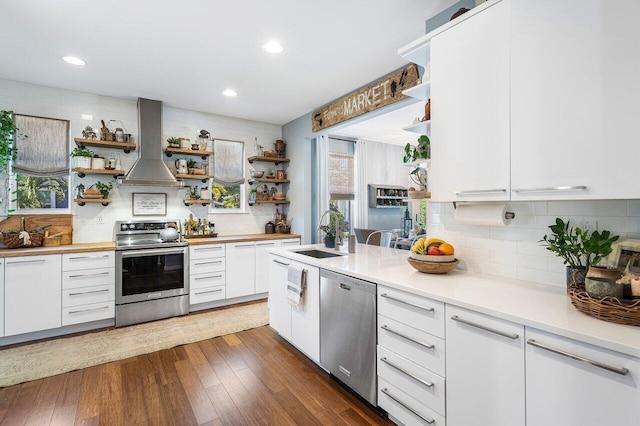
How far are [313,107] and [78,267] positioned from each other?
3.44 m

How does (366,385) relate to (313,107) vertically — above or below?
below

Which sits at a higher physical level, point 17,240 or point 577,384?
point 17,240

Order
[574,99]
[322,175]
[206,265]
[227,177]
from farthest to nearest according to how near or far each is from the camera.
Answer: [322,175]
[227,177]
[206,265]
[574,99]

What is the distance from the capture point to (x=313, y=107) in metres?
4.32

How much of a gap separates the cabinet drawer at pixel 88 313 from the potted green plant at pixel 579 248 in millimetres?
Answer: 4089

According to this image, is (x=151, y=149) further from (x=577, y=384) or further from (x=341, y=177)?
(x=577, y=384)

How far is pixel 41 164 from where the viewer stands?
3.56m

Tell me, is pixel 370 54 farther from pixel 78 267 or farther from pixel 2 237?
pixel 2 237

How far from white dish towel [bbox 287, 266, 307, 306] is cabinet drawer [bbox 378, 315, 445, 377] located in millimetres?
840

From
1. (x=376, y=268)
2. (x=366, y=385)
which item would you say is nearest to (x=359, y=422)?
(x=366, y=385)

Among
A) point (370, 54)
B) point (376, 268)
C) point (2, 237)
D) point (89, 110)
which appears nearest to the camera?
point (376, 268)

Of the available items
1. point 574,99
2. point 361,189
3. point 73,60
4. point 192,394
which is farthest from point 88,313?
point 361,189

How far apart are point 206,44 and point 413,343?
2843 mm

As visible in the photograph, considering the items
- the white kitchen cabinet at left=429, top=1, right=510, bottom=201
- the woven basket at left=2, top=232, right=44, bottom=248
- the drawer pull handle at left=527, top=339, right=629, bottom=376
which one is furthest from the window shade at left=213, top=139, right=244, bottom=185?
the drawer pull handle at left=527, top=339, right=629, bottom=376
